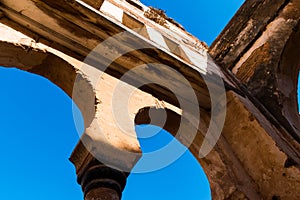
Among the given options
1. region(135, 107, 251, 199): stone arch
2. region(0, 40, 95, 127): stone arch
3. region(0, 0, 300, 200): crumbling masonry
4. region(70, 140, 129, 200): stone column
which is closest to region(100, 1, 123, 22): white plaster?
region(0, 0, 300, 200): crumbling masonry

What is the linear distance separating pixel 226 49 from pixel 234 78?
1.15 m

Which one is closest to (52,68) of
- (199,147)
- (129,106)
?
(129,106)

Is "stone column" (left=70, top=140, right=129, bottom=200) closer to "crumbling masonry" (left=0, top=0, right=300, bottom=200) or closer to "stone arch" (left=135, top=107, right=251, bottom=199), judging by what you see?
"crumbling masonry" (left=0, top=0, right=300, bottom=200)

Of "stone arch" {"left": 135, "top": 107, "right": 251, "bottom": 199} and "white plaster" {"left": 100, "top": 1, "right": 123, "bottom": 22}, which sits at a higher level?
"white plaster" {"left": 100, "top": 1, "right": 123, "bottom": 22}

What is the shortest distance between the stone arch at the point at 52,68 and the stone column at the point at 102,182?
0.60 meters

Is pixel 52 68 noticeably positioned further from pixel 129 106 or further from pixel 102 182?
pixel 102 182

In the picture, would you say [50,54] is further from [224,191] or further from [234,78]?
[234,78]

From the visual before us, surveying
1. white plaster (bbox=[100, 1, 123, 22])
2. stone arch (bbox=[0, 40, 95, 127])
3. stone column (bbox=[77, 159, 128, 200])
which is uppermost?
white plaster (bbox=[100, 1, 123, 22])

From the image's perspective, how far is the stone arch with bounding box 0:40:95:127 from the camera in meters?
4.05

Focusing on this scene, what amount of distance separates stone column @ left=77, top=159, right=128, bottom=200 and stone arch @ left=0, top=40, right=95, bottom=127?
60cm

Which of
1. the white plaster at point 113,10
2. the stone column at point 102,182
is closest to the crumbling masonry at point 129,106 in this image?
the stone column at point 102,182

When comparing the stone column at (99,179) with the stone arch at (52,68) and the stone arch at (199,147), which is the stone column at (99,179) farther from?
the stone arch at (199,147)

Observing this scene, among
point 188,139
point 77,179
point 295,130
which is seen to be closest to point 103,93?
point 77,179

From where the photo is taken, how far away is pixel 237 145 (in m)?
4.59
